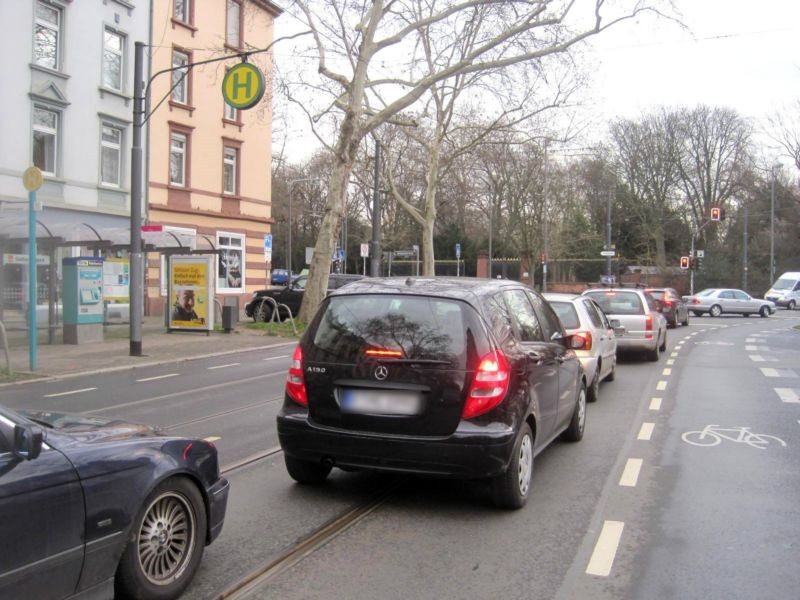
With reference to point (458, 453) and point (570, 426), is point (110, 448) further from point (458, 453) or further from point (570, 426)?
point (570, 426)

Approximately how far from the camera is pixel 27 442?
286cm

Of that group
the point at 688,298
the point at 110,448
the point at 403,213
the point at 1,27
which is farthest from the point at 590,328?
the point at 403,213

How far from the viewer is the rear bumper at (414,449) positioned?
16.0 ft

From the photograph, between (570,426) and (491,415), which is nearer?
(491,415)

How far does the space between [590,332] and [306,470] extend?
5552mm

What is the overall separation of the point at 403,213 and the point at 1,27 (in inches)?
1660

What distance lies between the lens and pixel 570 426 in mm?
7391

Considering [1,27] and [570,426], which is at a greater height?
[1,27]

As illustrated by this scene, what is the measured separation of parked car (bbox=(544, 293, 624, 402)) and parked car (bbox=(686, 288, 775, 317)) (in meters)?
27.8

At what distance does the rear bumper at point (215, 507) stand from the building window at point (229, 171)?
28609mm

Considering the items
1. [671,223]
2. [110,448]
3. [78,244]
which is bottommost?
[110,448]

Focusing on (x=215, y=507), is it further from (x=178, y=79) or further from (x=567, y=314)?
(x=178, y=79)

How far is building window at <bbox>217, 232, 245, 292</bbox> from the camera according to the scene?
31328mm

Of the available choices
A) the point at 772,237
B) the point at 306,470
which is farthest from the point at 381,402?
the point at 772,237
